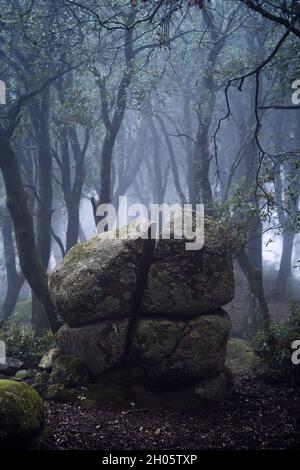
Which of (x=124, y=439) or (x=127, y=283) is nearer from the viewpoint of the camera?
(x=124, y=439)

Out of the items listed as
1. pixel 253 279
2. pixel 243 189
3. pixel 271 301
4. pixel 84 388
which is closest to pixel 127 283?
pixel 84 388

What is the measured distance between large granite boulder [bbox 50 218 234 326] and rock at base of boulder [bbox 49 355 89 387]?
758mm

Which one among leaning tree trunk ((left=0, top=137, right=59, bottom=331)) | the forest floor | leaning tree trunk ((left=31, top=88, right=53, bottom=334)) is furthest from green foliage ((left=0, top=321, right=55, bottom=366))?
leaning tree trunk ((left=31, top=88, right=53, bottom=334))

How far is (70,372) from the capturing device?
8148 mm

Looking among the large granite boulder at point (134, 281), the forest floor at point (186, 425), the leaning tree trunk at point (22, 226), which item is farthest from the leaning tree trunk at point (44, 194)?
the forest floor at point (186, 425)

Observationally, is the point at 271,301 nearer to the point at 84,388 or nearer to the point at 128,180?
the point at 128,180

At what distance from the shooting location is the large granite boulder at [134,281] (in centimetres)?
807

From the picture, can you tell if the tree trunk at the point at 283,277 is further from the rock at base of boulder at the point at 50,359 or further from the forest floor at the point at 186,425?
the rock at base of boulder at the point at 50,359

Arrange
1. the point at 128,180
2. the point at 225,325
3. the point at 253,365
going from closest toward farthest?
the point at 225,325 < the point at 253,365 < the point at 128,180

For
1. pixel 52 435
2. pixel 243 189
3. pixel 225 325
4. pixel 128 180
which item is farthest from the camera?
pixel 128 180

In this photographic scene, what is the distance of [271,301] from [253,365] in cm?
1326

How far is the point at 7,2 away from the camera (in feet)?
51.9

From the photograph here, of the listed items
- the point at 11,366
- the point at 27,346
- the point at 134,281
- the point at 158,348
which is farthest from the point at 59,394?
the point at 27,346

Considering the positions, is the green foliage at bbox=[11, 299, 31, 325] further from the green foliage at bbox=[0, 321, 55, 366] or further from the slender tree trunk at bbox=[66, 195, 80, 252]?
the green foliage at bbox=[0, 321, 55, 366]
